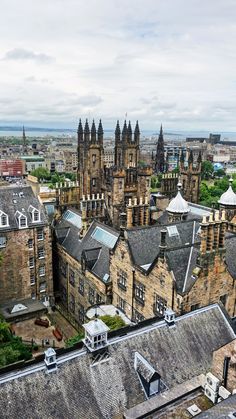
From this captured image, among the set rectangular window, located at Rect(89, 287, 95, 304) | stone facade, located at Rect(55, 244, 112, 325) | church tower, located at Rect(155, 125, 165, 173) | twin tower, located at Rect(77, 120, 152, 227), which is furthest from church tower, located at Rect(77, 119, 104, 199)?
church tower, located at Rect(155, 125, 165, 173)

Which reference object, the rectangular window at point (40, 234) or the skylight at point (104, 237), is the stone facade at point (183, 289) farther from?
the rectangular window at point (40, 234)

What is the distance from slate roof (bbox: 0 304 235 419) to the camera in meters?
20.6

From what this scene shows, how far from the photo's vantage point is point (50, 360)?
2180cm

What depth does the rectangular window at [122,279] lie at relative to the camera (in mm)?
38250

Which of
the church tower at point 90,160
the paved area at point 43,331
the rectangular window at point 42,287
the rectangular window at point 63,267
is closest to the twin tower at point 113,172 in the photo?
the church tower at point 90,160

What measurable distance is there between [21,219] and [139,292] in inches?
857

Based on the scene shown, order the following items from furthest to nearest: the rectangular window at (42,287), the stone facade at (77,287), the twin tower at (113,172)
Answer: the twin tower at (113,172)
the rectangular window at (42,287)
the stone facade at (77,287)

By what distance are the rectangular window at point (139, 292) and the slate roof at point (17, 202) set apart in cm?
2054

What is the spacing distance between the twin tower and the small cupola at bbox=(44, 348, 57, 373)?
3307 centimetres

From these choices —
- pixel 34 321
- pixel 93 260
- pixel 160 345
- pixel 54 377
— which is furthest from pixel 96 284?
pixel 54 377

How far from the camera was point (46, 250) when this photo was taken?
52.5 m

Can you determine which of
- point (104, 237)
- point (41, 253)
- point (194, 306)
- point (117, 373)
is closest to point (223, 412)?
point (117, 373)

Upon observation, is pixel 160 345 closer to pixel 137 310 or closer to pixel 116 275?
pixel 137 310

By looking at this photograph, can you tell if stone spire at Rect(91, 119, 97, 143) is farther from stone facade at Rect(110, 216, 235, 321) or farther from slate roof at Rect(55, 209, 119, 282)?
stone facade at Rect(110, 216, 235, 321)
